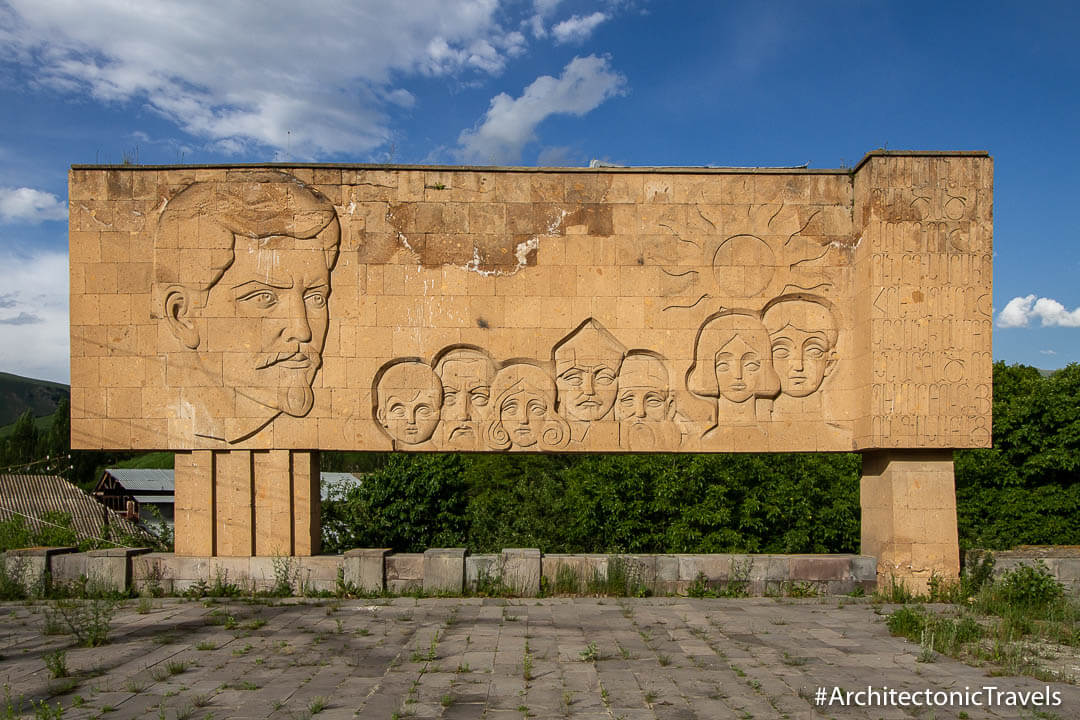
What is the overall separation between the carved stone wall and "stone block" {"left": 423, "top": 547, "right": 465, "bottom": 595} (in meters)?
1.53

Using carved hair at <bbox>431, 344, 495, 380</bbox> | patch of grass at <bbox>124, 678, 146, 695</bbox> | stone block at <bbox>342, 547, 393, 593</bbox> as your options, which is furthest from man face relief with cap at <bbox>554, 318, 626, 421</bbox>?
patch of grass at <bbox>124, 678, 146, 695</bbox>

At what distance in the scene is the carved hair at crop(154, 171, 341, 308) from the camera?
A: 10.9 metres

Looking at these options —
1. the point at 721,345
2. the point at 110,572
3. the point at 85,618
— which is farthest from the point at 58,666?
the point at 721,345

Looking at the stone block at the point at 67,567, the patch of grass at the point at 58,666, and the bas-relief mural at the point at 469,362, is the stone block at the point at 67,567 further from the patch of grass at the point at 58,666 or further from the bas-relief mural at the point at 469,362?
the patch of grass at the point at 58,666

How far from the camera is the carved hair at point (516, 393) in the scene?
10.9 metres

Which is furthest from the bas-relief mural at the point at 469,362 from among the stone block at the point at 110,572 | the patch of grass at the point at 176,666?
the patch of grass at the point at 176,666

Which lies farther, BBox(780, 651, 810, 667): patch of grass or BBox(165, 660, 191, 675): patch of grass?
BBox(780, 651, 810, 667): patch of grass

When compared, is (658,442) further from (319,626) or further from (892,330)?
(319,626)

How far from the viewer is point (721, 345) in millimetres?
11000

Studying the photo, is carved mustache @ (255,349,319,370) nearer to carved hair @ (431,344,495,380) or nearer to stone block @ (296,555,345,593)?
carved hair @ (431,344,495,380)

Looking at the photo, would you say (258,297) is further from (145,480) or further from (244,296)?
(145,480)

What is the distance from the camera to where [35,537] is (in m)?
14.1

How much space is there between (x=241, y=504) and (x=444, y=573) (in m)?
2.92

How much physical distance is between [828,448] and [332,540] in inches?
678
